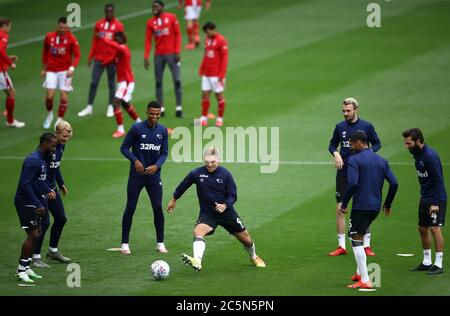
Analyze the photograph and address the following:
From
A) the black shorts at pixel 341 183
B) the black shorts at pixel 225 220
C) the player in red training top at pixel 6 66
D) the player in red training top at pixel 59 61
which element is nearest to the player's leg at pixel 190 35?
the player in red training top at pixel 59 61

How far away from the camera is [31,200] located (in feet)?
51.6

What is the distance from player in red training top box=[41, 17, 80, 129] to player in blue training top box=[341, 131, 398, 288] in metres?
12.3

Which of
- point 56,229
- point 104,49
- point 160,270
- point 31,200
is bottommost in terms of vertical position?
point 160,270

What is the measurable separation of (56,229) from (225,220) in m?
2.85

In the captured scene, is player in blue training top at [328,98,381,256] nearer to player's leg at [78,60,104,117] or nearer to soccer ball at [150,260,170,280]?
soccer ball at [150,260,170,280]

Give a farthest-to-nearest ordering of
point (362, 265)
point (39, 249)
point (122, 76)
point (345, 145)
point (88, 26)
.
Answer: point (88, 26) < point (122, 76) < point (345, 145) < point (39, 249) < point (362, 265)

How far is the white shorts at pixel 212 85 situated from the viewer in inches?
1066

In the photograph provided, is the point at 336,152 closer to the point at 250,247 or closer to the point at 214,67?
the point at 250,247

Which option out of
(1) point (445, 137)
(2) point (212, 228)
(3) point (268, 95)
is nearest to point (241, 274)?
(2) point (212, 228)

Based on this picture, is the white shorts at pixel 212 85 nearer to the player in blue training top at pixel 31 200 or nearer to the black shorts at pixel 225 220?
the black shorts at pixel 225 220

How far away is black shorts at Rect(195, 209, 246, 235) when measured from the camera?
16.4 metres

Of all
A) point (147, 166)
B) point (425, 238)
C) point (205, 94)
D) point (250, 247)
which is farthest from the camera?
point (205, 94)

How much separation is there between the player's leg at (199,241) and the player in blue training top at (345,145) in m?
2.33

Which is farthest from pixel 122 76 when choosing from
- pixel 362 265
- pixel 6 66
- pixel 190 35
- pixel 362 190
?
pixel 362 265
